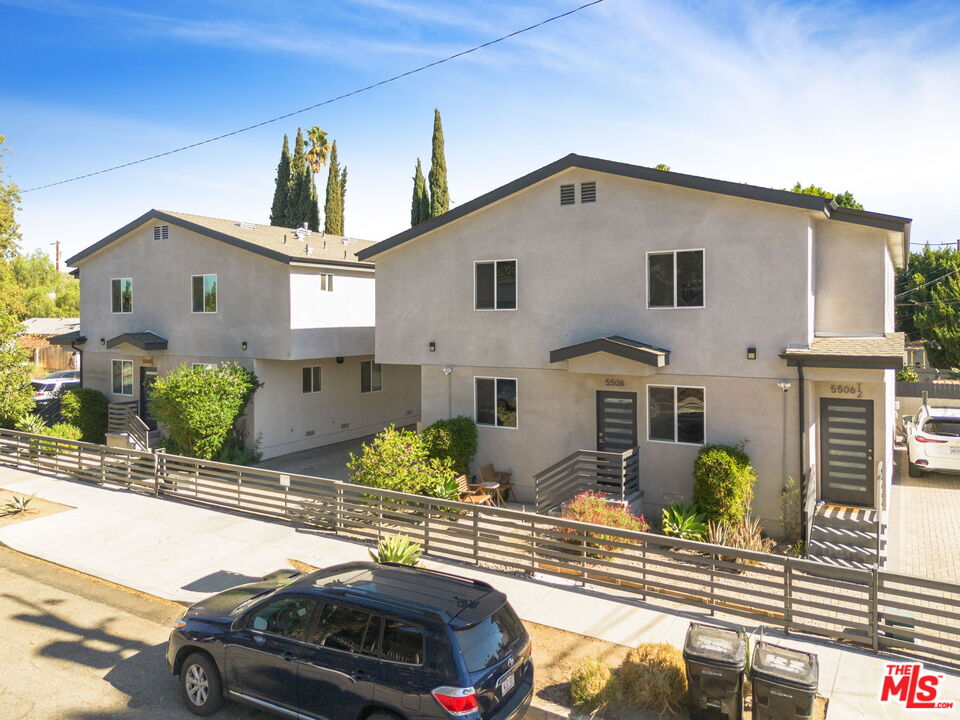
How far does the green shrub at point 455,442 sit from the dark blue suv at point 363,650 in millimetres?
8992

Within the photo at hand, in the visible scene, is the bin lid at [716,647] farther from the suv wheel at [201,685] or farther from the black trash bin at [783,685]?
the suv wheel at [201,685]

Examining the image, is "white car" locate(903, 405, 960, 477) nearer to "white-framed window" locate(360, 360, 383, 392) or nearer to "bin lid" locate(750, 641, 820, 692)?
"bin lid" locate(750, 641, 820, 692)

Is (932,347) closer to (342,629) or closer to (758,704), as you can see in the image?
(758,704)

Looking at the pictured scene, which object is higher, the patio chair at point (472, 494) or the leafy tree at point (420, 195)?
the leafy tree at point (420, 195)

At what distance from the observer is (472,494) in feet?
50.9

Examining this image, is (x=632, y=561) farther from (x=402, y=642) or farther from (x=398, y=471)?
(x=402, y=642)

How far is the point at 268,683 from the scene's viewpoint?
6781 mm

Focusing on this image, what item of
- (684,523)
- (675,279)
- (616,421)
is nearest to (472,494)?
(616,421)

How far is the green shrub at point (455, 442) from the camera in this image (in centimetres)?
1666

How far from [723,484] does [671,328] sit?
11.7 feet

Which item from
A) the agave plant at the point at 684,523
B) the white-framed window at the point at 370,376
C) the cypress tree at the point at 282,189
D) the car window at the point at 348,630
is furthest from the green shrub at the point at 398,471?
the cypress tree at the point at 282,189

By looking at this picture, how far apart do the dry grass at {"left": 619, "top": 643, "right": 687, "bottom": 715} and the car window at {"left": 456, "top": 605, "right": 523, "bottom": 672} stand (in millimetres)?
1464

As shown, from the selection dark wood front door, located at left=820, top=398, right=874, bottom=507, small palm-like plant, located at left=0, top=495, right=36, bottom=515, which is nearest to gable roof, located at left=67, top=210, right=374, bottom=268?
small palm-like plant, located at left=0, top=495, right=36, bottom=515

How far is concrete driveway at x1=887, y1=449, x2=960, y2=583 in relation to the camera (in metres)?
12.0
